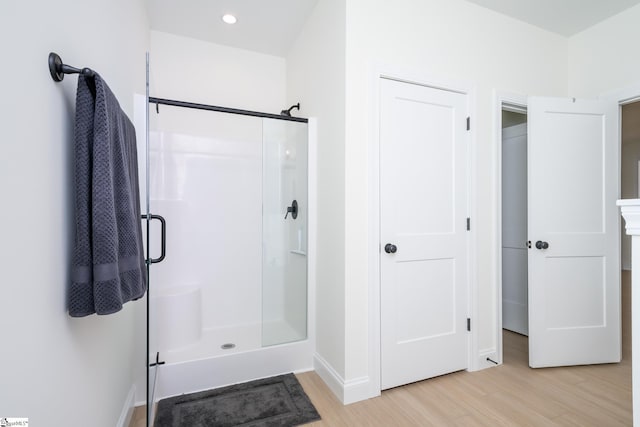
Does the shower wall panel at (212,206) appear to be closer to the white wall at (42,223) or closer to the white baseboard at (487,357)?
the white wall at (42,223)

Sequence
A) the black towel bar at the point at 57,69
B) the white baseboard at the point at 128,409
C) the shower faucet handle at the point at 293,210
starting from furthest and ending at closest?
the shower faucet handle at the point at 293,210 → the white baseboard at the point at 128,409 → the black towel bar at the point at 57,69

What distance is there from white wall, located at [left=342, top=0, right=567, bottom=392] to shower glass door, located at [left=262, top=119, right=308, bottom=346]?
56cm

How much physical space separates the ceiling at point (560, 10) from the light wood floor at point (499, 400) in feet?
9.12

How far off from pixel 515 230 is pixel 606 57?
164cm

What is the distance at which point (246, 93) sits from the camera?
3.12 meters

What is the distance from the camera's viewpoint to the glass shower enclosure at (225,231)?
2508mm

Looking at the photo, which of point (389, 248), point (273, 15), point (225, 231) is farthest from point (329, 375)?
point (273, 15)

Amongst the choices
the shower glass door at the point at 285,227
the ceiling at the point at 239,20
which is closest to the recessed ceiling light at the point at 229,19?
the ceiling at the point at 239,20

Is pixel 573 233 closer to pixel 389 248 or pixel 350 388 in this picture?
pixel 389 248

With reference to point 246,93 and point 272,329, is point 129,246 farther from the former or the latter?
point 246,93

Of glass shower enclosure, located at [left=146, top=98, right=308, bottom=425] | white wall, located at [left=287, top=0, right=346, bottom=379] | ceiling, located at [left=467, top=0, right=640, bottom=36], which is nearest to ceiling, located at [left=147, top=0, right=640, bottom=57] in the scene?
ceiling, located at [left=467, top=0, right=640, bottom=36]

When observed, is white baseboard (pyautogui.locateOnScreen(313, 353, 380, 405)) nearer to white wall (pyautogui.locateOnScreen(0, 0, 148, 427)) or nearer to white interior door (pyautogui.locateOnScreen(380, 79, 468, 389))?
white interior door (pyautogui.locateOnScreen(380, 79, 468, 389))

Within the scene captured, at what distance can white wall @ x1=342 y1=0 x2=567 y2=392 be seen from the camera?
204 centimetres

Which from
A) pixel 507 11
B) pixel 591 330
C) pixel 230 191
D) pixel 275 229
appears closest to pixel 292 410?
pixel 275 229
